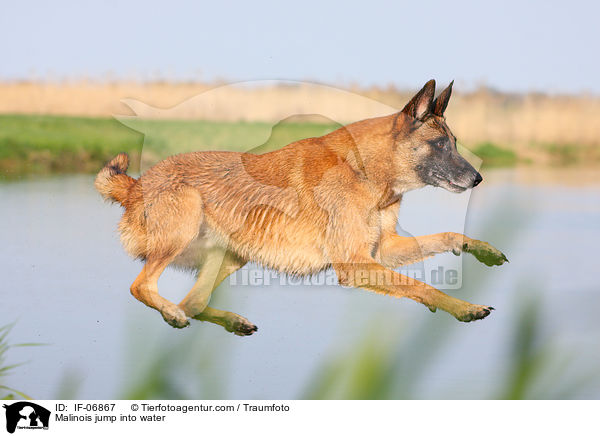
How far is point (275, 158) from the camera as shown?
634 centimetres

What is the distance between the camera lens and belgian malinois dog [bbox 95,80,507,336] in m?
6.09

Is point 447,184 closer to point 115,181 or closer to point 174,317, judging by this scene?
point 174,317

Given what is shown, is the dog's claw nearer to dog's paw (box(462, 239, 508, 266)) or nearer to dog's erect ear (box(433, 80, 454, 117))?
dog's paw (box(462, 239, 508, 266))

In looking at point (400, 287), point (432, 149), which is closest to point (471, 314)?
point (400, 287)

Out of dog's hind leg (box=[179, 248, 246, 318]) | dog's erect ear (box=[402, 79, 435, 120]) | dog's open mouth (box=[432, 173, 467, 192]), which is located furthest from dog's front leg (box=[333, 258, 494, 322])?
dog's erect ear (box=[402, 79, 435, 120])

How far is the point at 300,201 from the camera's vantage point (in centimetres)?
622

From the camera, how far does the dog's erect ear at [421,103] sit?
5820 mm

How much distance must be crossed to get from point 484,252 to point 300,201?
5.48 feet

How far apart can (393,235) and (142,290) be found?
88.9 inches

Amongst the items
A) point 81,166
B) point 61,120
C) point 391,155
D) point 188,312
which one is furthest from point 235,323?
point 61,120

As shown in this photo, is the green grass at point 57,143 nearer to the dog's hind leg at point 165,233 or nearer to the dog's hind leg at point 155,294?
the dog's hind leg at point 165,233

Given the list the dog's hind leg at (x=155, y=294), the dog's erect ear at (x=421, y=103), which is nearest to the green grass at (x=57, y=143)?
the dog's hind leg at (x=155, y=294)

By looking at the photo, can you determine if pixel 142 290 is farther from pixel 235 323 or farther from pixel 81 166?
pixel 81 166
